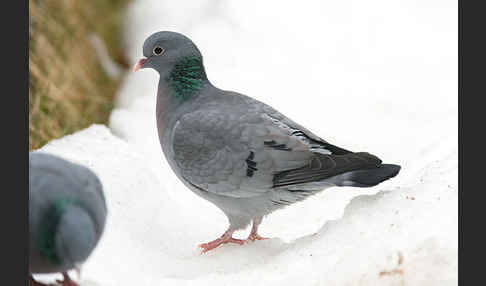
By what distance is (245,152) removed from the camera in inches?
111

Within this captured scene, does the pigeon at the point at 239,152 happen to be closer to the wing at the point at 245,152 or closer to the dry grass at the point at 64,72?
the wing at the point at 245,152

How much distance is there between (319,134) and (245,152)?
172 centimetres

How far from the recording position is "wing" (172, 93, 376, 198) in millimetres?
2795

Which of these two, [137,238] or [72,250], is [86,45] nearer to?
[137,238]

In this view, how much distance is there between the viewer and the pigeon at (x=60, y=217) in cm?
204

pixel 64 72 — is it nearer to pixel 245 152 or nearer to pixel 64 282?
pixel 245 152

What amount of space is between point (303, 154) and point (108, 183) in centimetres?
121

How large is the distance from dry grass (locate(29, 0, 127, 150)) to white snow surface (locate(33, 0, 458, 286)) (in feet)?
0.84

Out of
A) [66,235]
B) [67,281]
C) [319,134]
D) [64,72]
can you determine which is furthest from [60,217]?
[64,72]

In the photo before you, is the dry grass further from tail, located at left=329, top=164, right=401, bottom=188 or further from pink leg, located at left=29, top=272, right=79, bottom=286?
tail, located at left=329, top=164, right=401, bottom=188

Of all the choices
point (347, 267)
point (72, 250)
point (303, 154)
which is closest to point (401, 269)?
point (347, 267)

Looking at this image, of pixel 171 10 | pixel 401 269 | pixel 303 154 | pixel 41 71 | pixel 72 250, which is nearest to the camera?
pixel 72 250

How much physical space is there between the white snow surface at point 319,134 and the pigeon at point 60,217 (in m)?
0.45

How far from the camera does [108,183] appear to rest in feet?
11.3
